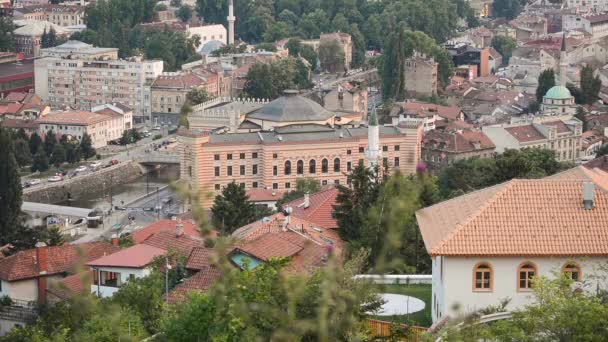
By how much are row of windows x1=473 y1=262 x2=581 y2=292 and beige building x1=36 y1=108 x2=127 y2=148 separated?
30073 mm

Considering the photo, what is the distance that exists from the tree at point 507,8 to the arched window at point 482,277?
60311 mm

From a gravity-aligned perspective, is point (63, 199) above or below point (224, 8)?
below

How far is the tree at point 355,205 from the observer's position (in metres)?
19.7

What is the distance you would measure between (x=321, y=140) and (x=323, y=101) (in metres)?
10.0

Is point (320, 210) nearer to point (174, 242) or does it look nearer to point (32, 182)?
point (174, 242)

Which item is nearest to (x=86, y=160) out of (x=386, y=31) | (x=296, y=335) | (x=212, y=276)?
(x=386, y=31)

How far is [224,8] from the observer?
6469cm

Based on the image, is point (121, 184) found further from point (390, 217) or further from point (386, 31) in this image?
point (390, 217)

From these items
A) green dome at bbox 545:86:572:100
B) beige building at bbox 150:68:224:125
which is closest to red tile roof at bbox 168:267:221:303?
green dome at bbox 545:86:572:100

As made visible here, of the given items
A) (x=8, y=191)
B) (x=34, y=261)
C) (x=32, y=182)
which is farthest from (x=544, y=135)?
(x=34, y=261)

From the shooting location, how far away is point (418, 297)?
12969 mm

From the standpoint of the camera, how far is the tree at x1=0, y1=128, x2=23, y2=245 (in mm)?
29156

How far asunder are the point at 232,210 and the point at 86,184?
1380 cm

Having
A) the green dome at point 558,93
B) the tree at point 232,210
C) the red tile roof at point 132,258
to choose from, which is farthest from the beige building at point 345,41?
the red tile roof at point 132,258
